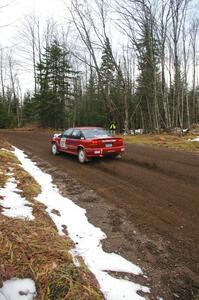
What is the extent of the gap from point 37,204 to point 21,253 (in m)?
2.46

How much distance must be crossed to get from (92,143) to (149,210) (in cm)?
599

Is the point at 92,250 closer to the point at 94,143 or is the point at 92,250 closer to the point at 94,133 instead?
the point at 94,143

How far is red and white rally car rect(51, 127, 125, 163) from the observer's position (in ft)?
38.3

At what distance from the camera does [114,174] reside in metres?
9.58

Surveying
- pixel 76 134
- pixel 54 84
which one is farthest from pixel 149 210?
pixel 54 84

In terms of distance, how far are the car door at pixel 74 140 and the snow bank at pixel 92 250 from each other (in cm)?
532

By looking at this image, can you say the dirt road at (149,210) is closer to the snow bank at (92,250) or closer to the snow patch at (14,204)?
the snow bank at (92,250)

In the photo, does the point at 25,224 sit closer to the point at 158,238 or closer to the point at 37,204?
the point at 37,204

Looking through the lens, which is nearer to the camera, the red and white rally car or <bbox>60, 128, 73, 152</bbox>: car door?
the red and white rally car

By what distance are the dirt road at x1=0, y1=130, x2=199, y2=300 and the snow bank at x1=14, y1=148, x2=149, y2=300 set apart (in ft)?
0.56

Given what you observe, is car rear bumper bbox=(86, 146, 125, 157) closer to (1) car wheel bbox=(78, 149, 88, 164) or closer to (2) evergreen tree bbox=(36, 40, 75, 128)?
(1) car wheel bbox=(78, 149, 88, 164)

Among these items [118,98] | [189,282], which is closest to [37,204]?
[189,282]

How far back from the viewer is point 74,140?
41.5ft

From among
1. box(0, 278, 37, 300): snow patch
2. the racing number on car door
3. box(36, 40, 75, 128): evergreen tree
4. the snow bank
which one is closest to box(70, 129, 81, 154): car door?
the racing number on car door
